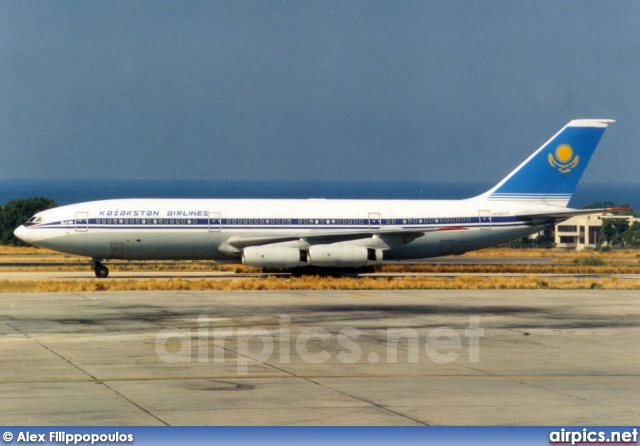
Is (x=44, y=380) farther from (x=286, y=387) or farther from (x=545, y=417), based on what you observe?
(x=545, y=417)

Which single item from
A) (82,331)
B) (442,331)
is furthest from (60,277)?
(442,331)

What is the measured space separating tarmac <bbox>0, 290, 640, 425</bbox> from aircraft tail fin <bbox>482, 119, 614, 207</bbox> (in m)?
13.2

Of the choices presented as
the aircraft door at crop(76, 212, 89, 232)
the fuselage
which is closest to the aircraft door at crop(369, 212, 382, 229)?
the fuselage

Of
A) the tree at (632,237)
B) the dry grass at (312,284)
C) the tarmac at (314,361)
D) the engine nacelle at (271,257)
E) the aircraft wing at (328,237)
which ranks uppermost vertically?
the tree at (632,237)

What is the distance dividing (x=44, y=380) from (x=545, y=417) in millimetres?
8850

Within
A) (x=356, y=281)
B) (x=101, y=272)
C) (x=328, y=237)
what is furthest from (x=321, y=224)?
(x=101, y=272)

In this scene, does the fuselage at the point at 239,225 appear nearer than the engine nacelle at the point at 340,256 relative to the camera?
Yes

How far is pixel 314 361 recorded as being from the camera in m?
19.8

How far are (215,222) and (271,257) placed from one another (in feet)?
9.94

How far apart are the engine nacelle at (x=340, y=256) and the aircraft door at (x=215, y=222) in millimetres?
4017

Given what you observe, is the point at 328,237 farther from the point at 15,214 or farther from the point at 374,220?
the point at 15,214

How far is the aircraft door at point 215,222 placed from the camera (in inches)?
1603

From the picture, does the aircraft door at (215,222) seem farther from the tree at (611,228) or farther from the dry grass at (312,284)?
the tree at (611,228)

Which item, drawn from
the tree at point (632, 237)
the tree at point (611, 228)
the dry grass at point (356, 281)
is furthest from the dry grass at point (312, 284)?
the tree at point (611, 228)
